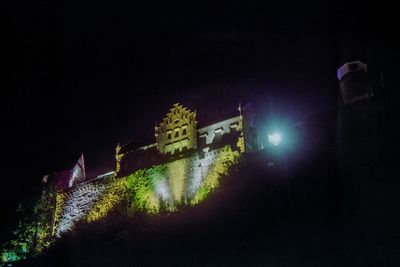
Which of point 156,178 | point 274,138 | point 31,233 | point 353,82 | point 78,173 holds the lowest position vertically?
point 31,233

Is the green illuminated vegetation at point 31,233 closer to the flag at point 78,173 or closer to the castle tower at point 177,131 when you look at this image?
the flag at point 78,173

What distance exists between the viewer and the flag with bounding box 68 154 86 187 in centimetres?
4798

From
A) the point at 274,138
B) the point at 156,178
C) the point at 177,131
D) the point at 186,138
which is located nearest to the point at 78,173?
the point at 156,178

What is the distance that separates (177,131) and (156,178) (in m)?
6.19

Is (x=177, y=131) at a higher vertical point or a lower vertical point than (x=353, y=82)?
lower

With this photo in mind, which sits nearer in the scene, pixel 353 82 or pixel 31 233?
pixel 31 233

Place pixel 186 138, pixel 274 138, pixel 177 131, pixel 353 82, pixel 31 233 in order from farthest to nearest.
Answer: pixel 274 138
pixel 177 131
pixel 186 138
pixel 353 82
pixel 31 233

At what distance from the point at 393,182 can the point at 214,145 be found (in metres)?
18.4

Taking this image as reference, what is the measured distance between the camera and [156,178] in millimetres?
40281

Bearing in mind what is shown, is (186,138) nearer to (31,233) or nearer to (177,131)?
(177,131)

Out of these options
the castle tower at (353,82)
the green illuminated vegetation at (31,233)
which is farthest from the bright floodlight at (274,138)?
the green illuminated vegetation at (31,233)

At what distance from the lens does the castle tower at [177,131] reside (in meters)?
42.7

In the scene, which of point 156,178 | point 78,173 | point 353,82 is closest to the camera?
point 156,178

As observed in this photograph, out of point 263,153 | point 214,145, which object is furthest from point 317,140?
point 214,145
